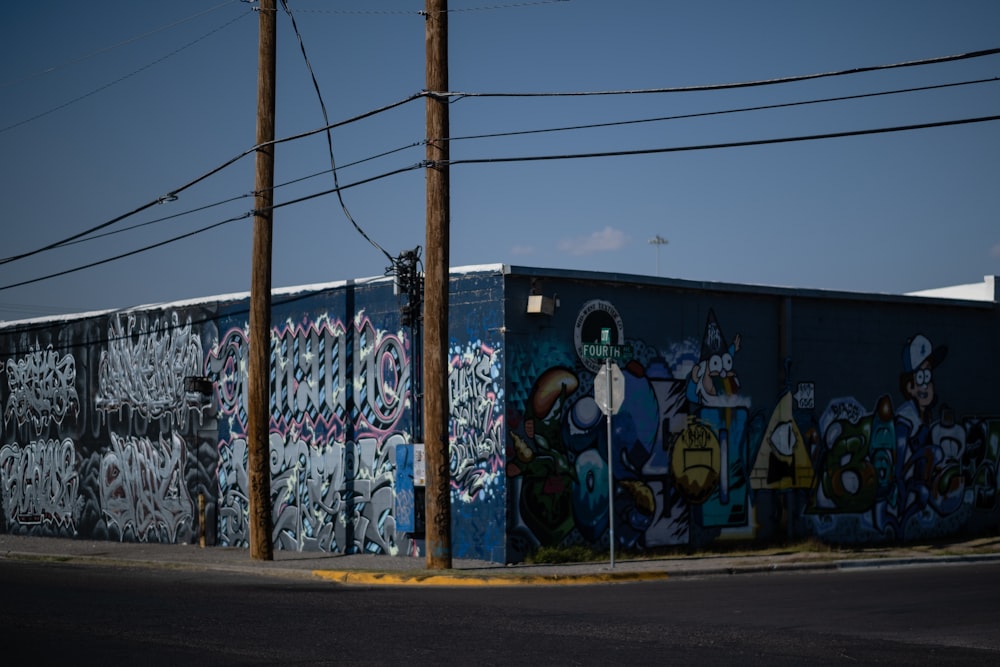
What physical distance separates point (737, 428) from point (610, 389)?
5.63m

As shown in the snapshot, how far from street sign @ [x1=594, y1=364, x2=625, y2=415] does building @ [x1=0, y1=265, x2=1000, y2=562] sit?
478 millimetres

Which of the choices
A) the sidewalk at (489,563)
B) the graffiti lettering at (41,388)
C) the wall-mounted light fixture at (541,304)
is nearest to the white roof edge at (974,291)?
the sidewalk at (489,563)

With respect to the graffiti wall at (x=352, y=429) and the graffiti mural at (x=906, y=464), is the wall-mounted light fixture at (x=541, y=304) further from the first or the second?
the graffiti mural at (x=906, y=464)

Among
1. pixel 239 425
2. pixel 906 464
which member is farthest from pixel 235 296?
pixel 906 464

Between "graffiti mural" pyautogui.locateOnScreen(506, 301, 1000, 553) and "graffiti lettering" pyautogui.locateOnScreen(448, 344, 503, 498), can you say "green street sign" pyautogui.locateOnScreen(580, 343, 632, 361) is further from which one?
"graffiti lettering" pyautogui.locateOnScreen(448, 344, 503, 498)

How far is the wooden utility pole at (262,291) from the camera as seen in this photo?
21.4 m

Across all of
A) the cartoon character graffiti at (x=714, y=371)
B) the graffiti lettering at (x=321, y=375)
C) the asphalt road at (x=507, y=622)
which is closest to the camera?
the asphalt road at (x=507, y=622)

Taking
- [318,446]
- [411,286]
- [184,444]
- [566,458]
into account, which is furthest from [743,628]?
[184,444]

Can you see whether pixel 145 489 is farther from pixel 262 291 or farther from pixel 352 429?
pixel 262 291

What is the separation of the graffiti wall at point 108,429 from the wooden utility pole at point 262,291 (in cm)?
517

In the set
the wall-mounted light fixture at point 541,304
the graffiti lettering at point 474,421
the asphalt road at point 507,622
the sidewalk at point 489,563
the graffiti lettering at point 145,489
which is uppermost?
the wall-mounted light fixture at point 541,304

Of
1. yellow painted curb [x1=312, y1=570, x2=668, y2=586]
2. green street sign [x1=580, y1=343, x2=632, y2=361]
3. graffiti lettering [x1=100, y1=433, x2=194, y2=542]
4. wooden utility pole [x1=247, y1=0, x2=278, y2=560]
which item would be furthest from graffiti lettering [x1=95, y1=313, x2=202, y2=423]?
green street sign [x1=580, y1=343, x2=632, y2=361]

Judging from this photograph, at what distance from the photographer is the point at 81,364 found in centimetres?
3056

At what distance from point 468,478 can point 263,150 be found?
6743 millimetres
